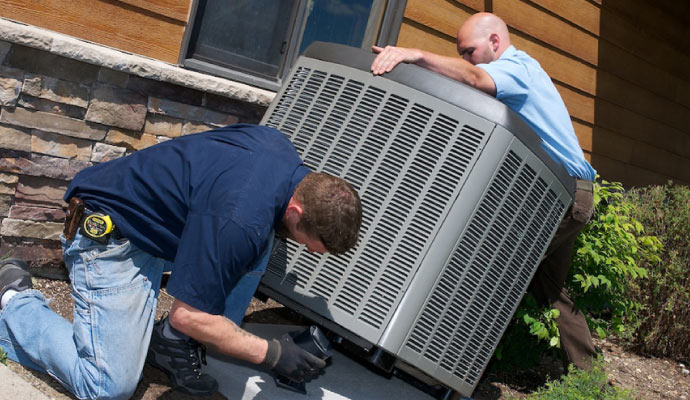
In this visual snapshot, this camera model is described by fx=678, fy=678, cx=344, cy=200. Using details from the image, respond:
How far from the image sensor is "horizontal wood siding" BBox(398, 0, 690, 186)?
431cm

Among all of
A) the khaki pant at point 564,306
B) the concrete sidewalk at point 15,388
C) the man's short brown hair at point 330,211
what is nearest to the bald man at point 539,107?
the khaki pant at point 564,306

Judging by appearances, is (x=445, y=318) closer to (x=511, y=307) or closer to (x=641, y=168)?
(x=511, y=307)

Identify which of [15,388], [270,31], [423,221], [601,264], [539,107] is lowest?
[15,388]

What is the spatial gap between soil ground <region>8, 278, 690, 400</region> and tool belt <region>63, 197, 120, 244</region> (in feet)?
1.68

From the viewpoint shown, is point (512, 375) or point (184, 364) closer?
point (184, 364)

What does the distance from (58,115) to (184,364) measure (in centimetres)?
131

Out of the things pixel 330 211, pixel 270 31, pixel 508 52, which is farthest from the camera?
pixel 270 31

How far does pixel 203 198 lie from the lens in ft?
6.66

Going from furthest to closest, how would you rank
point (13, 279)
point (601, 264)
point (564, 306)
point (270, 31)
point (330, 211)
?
point (270, 31), point (601, 264), point (564, 306), point (13, 279), point (330, 211)

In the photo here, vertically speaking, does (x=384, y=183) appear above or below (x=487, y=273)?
above

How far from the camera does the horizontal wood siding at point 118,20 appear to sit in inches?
113

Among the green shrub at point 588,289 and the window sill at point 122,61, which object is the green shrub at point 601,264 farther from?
the window sill at point 122,61

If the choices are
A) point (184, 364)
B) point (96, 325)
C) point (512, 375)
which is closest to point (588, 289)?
point (512, 375)

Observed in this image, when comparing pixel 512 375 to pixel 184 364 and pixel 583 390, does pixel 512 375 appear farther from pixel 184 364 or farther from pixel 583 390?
pixel 184 364
